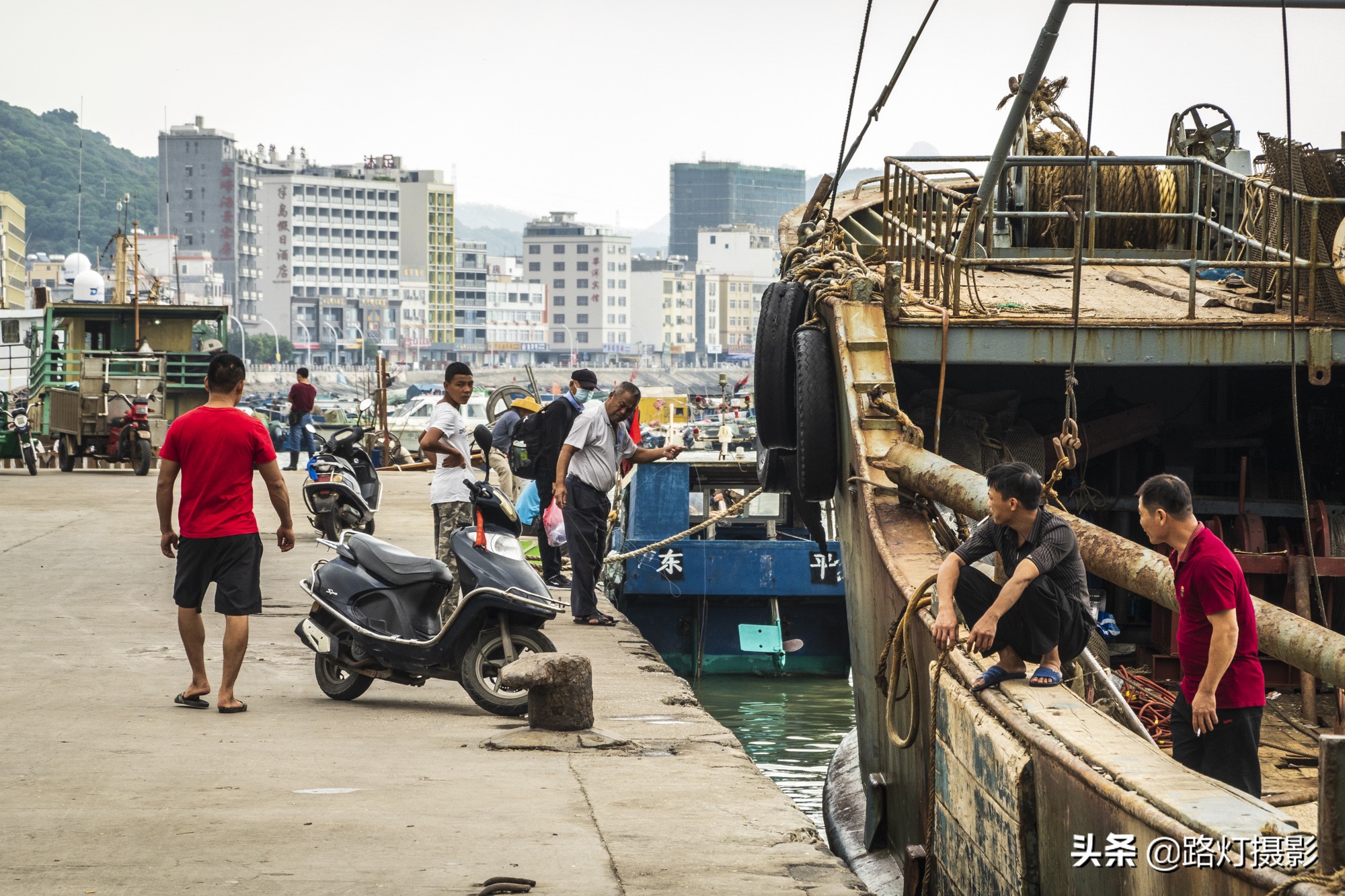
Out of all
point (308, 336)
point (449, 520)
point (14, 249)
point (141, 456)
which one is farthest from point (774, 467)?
point (308, 336)

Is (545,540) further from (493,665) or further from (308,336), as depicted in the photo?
(308,336)

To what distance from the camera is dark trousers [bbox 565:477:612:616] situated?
33.3ft

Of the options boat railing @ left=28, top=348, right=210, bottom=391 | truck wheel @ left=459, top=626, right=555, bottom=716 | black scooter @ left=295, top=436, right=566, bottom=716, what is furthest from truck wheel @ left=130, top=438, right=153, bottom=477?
truck wheel @ left=459, top=626, right=555, bottom=716

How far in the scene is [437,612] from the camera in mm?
7625

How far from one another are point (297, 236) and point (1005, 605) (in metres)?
184

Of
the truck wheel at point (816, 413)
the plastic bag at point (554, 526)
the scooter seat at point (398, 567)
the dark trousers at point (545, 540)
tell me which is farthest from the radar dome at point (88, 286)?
the truck wheel at point (816, 413)

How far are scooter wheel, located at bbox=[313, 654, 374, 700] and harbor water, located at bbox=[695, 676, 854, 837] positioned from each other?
2.96m

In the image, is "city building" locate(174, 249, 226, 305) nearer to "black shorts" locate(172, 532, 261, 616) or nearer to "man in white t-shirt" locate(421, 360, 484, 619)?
"man in white t-shirt" locate(421, 360, 484, 619)

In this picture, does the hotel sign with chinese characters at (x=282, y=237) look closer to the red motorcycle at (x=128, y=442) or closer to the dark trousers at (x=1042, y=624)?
the red motorcycle at (x=128, y=442)

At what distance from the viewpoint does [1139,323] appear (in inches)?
320

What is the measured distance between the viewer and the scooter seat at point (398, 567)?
7.55 m

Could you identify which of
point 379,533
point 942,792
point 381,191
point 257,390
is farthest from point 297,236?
point 942,792

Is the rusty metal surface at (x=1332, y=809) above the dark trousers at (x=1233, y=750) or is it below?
above

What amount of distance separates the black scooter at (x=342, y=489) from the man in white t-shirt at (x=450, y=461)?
4.13m
